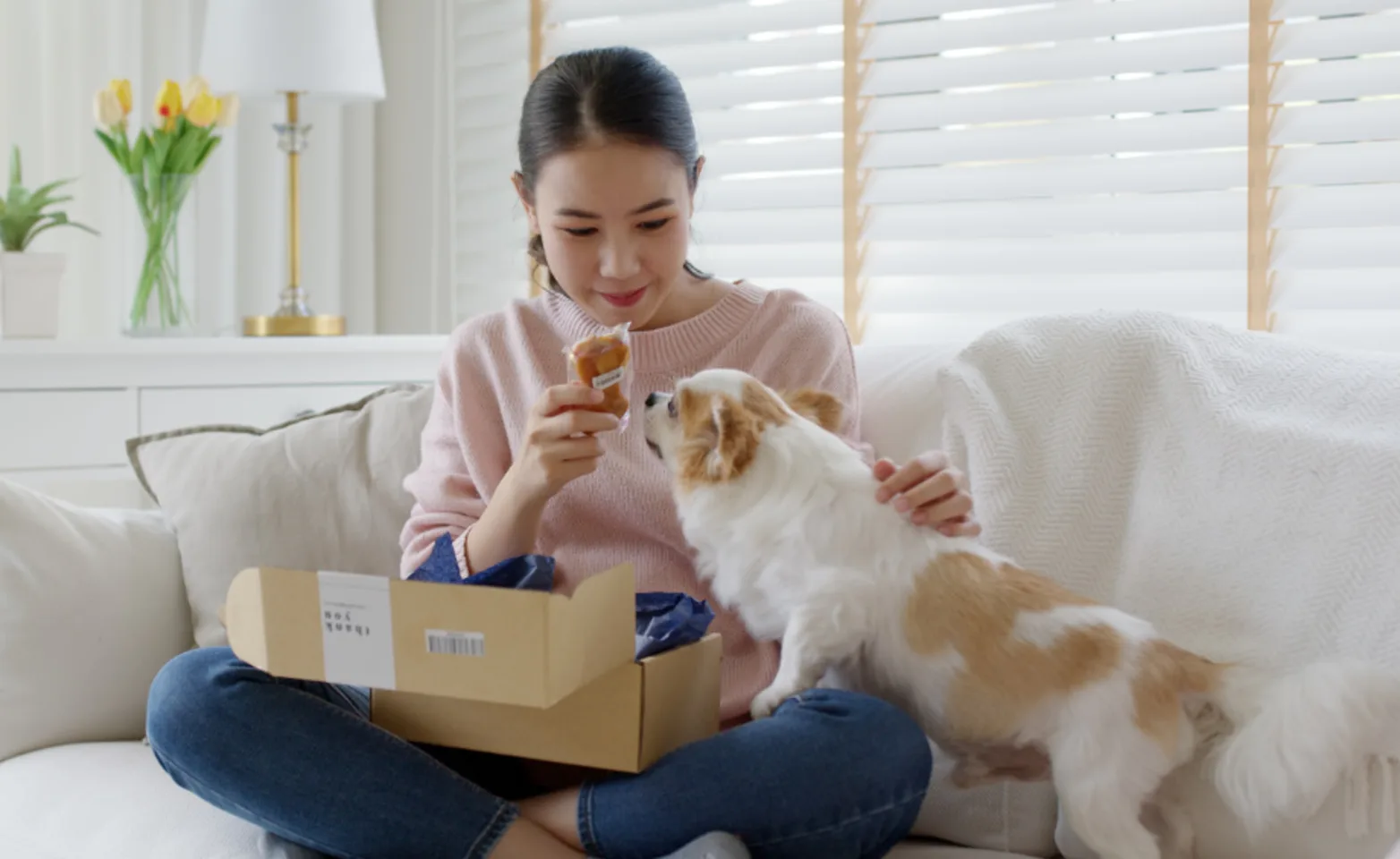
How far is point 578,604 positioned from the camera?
120 centimetres

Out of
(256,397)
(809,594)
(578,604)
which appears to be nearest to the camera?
(578,604)

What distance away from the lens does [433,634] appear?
1198mm

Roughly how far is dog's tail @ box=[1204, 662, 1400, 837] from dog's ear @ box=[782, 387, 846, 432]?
0.52 m

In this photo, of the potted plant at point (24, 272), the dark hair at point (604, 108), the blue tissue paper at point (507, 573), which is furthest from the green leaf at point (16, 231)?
the blue tissue paper at point (507, 573)

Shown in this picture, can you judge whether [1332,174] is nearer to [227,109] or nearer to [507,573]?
[507,573]

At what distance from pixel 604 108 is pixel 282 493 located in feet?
2.26

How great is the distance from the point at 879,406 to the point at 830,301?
43.1 inches

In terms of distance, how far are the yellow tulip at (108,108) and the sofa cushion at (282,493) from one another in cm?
89

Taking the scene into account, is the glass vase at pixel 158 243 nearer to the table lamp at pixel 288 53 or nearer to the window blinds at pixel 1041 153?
the table lamp at pixel 288 53

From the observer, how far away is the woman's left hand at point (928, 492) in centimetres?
144

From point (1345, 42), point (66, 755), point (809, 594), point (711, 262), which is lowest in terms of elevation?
point (66, 755)

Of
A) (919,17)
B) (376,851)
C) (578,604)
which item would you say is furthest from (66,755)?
(919,17)

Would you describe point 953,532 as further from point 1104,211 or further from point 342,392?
point 342,392

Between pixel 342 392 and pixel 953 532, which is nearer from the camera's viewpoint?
pixel 953 532
